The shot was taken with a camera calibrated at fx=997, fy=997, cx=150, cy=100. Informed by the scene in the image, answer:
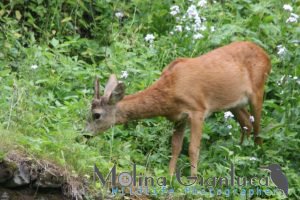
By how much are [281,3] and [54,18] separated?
340 cm

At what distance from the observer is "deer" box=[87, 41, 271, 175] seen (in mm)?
11055

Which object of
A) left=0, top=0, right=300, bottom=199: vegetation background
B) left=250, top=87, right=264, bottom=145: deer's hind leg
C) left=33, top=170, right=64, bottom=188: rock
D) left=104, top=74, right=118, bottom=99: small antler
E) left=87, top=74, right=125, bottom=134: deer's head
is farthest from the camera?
left=250, top=87, right=264, bottom=145: deer's hind leg

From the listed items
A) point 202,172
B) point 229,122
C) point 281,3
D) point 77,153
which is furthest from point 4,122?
point 281,3

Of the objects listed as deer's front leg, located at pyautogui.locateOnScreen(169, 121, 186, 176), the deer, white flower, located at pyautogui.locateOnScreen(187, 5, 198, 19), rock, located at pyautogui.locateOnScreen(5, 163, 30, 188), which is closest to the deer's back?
the deer

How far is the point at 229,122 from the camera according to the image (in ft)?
39.5

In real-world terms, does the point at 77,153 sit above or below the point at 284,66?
below

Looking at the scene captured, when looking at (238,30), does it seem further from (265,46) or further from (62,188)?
(62,188)

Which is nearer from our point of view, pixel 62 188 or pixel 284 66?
pixel 62 188

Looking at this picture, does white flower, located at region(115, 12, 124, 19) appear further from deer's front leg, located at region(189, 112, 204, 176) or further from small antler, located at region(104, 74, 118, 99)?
deer's front leg, located at region(189, 112, 204, 176)

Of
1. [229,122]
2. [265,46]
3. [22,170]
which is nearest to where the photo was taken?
[22,170]

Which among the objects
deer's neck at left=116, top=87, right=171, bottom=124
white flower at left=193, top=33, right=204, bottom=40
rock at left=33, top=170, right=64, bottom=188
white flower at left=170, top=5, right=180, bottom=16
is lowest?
rock at left=33, top=170, right=64, bottom=188

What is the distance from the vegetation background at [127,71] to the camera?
10297mm

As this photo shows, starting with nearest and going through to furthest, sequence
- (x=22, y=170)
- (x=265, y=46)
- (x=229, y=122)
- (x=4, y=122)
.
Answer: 1. (x=22, y=170)
2. (x=4, y=122)
3. (x=229, y=122)
4. (x=265, y=46)

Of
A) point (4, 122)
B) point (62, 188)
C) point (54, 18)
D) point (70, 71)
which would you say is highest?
point (54, 18)
